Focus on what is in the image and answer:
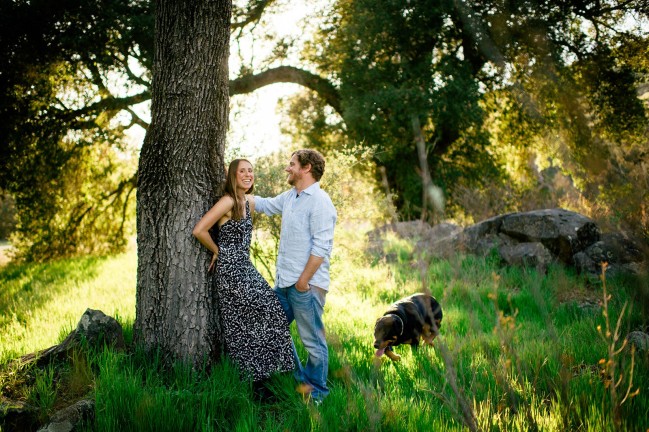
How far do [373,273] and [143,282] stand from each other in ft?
18.0

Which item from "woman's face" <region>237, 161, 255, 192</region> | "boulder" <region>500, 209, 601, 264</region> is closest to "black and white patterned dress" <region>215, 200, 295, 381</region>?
"woman's face" <region>237, 161, 255, 192</region>

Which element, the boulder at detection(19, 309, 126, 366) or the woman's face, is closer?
the boulder at detection(19, 309, 126, 366)

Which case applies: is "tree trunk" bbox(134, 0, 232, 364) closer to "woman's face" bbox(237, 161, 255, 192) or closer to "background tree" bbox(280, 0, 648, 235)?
"woman's face" bbox(237, 161, 255, 192)

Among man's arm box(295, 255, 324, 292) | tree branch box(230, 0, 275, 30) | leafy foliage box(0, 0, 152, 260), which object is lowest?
man's arm box(295, 255, 324, 292)

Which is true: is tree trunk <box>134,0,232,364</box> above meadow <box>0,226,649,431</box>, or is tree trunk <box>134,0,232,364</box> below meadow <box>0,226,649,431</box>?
above

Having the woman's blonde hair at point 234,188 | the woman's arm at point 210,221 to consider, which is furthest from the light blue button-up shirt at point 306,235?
the woman's arm at point 210,221

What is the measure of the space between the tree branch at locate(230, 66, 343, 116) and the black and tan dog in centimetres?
1096

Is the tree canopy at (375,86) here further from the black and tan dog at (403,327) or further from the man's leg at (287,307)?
the man's leg at (287,307)

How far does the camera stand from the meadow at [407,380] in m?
2.24

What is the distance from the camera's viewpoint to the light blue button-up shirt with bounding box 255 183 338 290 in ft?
12.7

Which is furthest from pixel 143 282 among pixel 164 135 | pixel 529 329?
pixel 529 329

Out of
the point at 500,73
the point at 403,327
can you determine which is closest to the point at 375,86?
the point at 500,73

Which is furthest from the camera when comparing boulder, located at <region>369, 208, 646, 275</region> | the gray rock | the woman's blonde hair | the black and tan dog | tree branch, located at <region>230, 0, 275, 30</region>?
tree branch, located at <region>230, 0, 275, 30</region>

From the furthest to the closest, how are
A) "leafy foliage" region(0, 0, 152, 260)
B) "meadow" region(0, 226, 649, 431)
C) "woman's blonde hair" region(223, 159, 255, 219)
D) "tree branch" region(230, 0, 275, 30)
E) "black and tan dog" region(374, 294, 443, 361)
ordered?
"tree branch" region(230, 0, 275, 30) → "leafy foliage" region(0, 0, 152, 260) → "black and tan dog" region(374, 294, 443, 361) → "woman's blonde hair" region(223, 159, 255, 219) → "meadow" region(0, 226, 649, 431)
